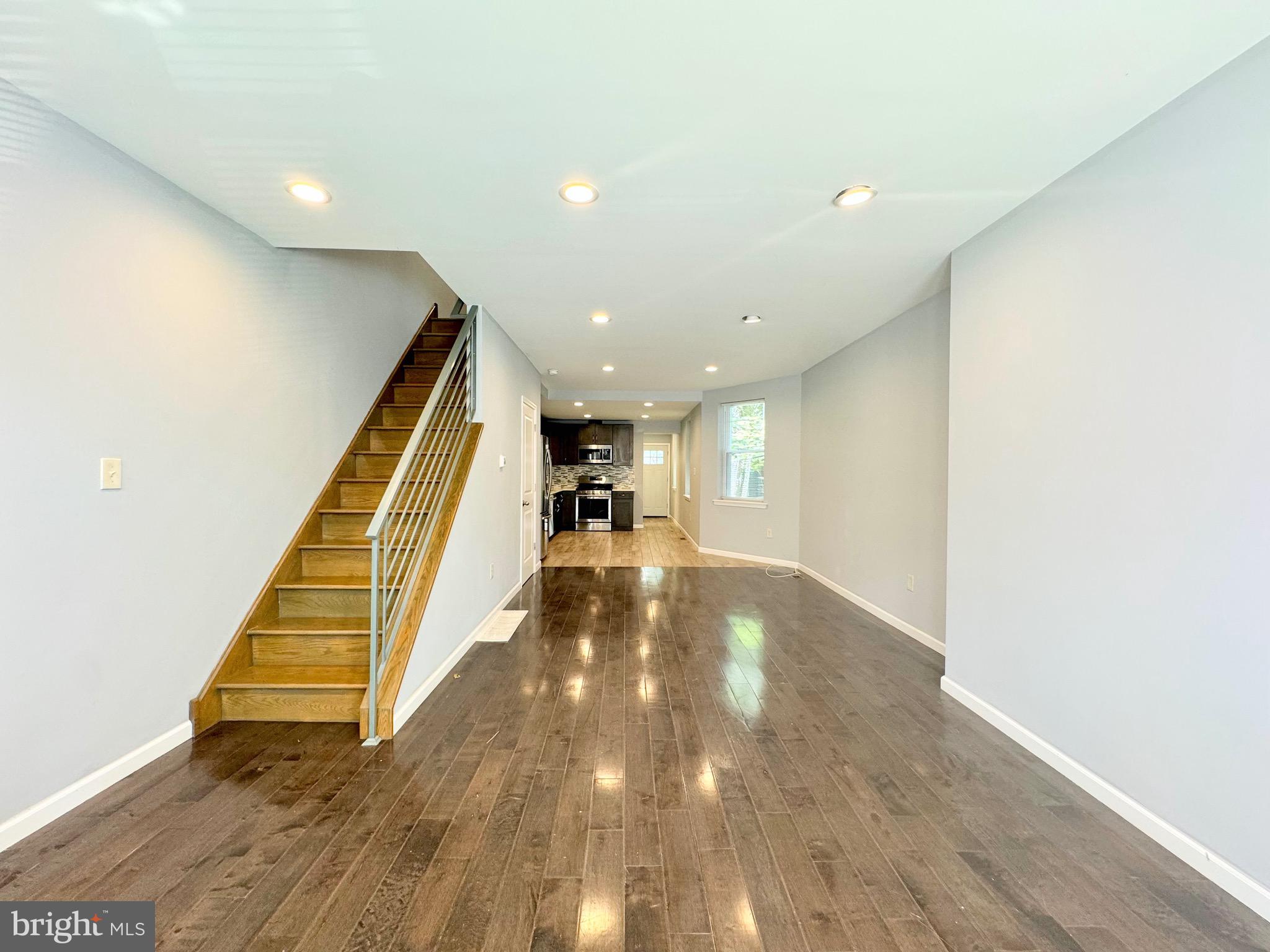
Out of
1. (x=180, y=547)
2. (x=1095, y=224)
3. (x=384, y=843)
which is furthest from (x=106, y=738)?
(x=1095, y=224)

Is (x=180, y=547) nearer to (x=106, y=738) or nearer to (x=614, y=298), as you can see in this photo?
(x=106, y=738)

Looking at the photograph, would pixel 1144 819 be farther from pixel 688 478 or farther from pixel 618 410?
pixel 618 410

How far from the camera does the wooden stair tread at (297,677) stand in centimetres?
242

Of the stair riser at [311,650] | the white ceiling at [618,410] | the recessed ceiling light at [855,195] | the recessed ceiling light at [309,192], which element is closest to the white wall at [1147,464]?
the recessed ceiling light at [855,195]

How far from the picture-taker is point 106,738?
1914 mm

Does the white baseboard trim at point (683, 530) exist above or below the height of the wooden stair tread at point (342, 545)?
below

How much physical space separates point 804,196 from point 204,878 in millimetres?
3131

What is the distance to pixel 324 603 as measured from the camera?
9.37ft

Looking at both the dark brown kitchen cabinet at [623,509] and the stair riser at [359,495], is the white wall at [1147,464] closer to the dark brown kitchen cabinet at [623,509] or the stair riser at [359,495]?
the stair riser at [359,495]

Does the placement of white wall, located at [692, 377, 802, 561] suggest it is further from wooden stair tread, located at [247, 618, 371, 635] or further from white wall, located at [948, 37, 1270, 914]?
wooden stair tread, located at [247, 618, 371, 635]

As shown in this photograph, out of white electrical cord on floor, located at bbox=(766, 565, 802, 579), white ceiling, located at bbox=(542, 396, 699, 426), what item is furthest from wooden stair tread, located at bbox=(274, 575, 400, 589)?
white ceiling, located at bbox=(542, 396, 699, 426)

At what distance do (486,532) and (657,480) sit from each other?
9161 millimetres

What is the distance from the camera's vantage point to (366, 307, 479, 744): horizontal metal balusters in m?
2.27

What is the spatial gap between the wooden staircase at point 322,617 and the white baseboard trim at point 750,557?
418 cm
